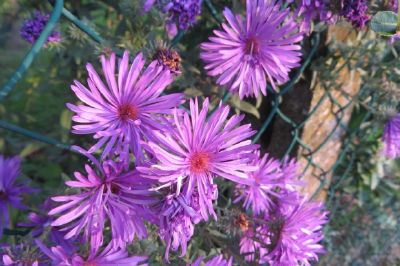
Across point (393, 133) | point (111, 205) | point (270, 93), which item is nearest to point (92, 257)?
point (111, 205)

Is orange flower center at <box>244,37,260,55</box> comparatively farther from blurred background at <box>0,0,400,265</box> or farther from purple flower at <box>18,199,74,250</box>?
purple flower at <box>18,199,74,250</box>

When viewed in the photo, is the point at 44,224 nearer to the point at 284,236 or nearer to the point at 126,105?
the point at 126,105

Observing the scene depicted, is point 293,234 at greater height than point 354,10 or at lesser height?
lesser

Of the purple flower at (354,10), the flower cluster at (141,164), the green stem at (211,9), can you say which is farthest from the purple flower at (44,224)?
the purple flower at (354,10)

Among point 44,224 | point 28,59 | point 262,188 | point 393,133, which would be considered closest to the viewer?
point 28,59

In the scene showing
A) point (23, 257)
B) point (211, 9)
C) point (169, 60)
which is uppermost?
point (211, 9)

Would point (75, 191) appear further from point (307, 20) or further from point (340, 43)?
point (340, 43)
